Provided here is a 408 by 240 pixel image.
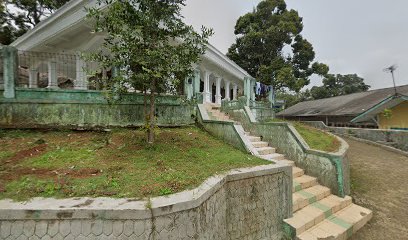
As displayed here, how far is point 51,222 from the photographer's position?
2357mm

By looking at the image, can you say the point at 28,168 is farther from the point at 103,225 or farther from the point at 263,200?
the point at 263,200

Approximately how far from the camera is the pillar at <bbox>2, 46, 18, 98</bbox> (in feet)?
19.0

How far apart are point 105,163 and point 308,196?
4959mm

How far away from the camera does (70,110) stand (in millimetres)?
6199

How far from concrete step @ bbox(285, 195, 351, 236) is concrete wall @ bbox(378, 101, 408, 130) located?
1237 cm

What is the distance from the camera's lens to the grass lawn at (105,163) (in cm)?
295

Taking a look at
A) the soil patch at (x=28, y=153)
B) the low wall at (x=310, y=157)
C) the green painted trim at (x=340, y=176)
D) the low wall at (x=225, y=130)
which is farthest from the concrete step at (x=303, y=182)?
the soil patch at (x=28, y=153)

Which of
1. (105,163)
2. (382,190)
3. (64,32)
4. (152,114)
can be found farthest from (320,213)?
(64,32)

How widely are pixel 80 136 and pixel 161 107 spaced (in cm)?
264

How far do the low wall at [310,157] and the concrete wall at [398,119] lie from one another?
1035cm

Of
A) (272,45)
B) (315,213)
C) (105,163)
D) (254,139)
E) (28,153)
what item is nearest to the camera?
(105,163)

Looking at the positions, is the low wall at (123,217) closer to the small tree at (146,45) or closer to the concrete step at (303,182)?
the small tree at (146,45)

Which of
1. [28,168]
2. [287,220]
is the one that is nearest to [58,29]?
[28,168]

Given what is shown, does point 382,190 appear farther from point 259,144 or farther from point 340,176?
point 259,144
